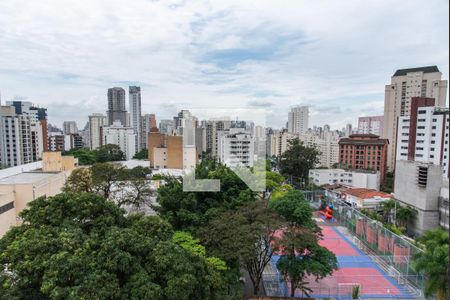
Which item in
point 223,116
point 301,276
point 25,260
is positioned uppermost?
point 223,116

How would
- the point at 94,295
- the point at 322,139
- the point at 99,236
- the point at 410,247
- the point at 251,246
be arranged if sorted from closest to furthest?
the point at 94,295, the point at 99,236, the point at 251,246, the point at 410,247, the point at 322,139

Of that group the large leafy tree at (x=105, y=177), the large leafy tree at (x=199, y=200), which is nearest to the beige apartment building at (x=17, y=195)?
the large leafy tree at (x=105, y=177)

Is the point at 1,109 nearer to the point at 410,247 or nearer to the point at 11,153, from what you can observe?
the point at 11,153

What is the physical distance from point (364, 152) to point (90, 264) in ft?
68.5

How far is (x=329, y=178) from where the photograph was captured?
1789 cm

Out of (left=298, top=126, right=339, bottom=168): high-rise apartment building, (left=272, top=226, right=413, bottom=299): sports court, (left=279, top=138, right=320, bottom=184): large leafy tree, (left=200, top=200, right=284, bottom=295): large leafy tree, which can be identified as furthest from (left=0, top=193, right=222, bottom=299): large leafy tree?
(left=298, top=126, right=339, bottom=168): high-rise apartment building

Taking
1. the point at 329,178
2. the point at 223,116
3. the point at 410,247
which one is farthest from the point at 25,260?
the point at 329,178

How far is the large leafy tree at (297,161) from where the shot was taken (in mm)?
17812

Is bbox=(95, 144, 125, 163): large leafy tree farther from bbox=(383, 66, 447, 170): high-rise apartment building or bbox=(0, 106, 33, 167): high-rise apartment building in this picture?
bbox=(383, 66, 447, 170): high-rise apartment building

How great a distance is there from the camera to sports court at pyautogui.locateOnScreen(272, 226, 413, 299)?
5805mm

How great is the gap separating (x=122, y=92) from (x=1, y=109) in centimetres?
2186

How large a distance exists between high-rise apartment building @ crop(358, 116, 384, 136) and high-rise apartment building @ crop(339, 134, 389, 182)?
2.19 m

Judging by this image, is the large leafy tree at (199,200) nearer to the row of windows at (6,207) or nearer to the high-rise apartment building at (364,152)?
→ the row of windows at (6,207)

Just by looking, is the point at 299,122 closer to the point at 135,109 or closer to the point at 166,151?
the point at 166,151
